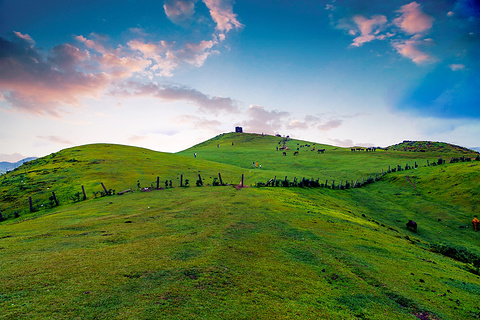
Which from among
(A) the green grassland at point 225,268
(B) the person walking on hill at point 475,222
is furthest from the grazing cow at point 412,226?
(B) the person walking on hill at point 475,222

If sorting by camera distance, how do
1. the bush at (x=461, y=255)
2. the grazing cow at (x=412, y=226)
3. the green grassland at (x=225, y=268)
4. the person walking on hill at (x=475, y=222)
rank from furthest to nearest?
the person walking on hill at (x=475, y=222)
the grazing cow at (x=412, y=226)
the bush at (x=461, y=255)
the green grassland at (x=225, y=268)

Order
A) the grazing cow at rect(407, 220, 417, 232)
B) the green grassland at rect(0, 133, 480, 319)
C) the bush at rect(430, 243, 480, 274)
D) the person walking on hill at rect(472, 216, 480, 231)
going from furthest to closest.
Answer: the person walking on hill at rect(472, 216, 480, 231)
the grazing cow at rect(407, 220, 417, 232)
the bush at rect(430, 243, 480, 274)
the green grassland at rect(0, 133, 480, 319)

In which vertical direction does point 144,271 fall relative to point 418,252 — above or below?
above

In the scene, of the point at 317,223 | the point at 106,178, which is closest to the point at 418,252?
the point at 317,223

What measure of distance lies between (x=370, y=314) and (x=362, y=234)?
35.4 feet

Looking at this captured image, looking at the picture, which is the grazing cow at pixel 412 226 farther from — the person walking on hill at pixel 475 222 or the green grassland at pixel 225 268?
the person walking on hill at pixel 475 222

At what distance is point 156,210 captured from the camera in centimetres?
2088

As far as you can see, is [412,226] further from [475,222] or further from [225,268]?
[225,268]

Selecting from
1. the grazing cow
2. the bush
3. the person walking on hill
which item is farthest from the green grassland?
the person walking on hill

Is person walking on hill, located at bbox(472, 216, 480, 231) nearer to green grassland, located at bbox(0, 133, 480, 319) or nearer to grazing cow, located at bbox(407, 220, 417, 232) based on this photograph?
green grassland, located at bbox(0, 133, 480, 319)

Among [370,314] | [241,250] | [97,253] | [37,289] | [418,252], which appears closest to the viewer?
[37,289]

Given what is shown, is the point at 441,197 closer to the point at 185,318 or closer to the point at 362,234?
the point at 362,234

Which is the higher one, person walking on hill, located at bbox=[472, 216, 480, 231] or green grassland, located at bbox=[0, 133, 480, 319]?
green grassland, located at bbox=[0, 133, 480, 319]

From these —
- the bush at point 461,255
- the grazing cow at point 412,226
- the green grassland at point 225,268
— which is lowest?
the bush at point 461,255
